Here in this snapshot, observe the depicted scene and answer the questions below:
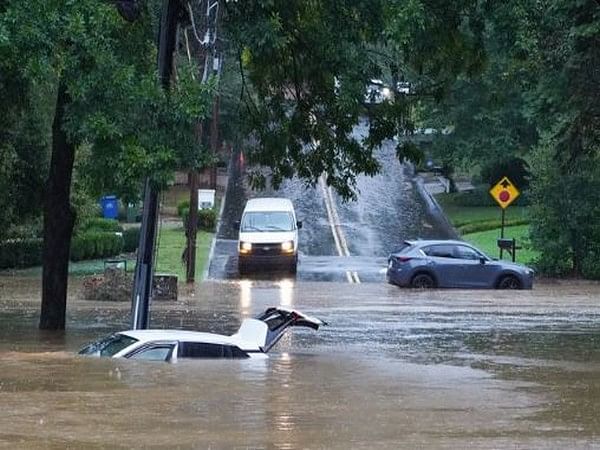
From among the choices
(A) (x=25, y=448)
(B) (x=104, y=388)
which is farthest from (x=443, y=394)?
(A) (x=25, y=448)

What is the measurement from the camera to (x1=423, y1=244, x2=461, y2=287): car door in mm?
35969

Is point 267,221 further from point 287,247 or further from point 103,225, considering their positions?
point 103,225

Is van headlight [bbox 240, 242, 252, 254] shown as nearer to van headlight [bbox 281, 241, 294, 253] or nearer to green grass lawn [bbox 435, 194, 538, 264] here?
van headlight [bbox 281, 241, 294, 253]

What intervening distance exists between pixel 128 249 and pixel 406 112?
2485 centimetres

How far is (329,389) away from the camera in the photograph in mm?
15039

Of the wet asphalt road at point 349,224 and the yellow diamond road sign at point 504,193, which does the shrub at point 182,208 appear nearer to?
the wet asphalt road at point 349,224

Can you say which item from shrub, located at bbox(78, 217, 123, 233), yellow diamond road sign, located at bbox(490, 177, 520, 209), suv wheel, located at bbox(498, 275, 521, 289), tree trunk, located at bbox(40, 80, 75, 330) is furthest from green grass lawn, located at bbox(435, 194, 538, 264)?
tree trunk, located at bbox(40, 80, 75, 330)

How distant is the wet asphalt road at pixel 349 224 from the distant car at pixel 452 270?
9.28ft

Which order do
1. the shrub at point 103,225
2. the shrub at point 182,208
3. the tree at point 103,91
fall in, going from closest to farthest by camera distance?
the tree at point 103,91 < the shrub at point 103,225 < the shrub at point 182,208

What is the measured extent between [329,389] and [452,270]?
21262 millimetres

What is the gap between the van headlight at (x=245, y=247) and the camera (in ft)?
131

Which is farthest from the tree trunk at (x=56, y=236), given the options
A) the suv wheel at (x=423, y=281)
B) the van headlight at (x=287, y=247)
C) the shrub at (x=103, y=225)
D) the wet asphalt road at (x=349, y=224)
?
the shrub at (x=103, y=225)

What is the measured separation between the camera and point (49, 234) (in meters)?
22.4

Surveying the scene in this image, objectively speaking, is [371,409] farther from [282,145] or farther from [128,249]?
[128,249]
